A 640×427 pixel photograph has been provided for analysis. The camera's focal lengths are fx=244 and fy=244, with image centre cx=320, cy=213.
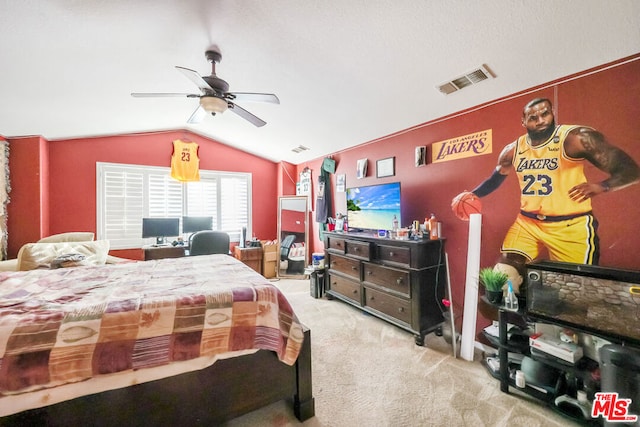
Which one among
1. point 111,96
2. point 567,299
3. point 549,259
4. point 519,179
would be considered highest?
point 111,96

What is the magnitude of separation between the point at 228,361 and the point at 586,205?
2.65 metres

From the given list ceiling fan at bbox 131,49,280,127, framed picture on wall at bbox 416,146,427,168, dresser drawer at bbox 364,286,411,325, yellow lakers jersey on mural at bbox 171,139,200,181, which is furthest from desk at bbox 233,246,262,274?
framed picture on wall at bbox 416,146,427,168

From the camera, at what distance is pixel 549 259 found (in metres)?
1.95

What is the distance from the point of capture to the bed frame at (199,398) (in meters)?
1.14

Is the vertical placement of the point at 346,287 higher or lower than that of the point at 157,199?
lower

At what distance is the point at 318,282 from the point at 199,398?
7.92 feet

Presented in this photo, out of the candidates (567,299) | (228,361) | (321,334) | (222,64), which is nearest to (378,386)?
(321,334)

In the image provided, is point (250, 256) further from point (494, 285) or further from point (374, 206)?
point (494, 285)

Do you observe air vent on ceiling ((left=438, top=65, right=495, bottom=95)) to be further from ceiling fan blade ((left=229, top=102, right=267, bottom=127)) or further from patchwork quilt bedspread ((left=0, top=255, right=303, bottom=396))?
patchwork quilt bedspread ((left=0, top=255, right=303, bottom=396))

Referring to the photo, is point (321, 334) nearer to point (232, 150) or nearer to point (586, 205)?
point (586, 205)

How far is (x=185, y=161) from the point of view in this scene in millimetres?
4512

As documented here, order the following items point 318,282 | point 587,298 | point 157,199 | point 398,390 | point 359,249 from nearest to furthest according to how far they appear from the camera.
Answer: point 587,298
point 398,390
point 359,249
point 318,282
point 157,199

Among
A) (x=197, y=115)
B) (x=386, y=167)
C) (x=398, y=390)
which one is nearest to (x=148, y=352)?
(x=398, y=390)

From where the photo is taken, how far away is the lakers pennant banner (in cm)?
233
